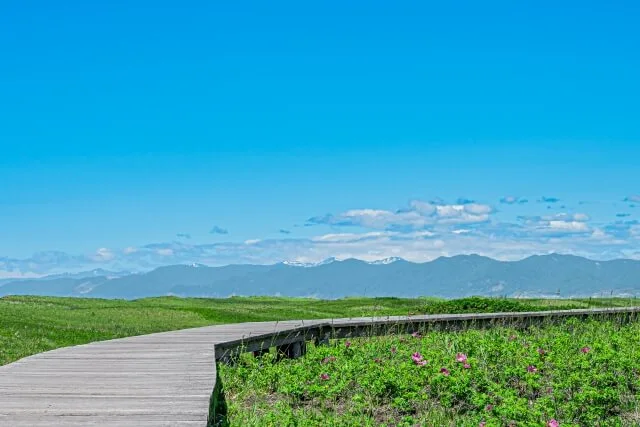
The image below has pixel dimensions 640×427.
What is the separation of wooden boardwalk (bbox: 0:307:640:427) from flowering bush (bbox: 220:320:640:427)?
74 cm

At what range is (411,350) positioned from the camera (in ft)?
44.7

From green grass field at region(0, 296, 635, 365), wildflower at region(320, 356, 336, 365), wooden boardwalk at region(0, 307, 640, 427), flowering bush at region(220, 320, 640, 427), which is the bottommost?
flowering bush at region(220, 320, 640, 427)

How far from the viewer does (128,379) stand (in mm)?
8453

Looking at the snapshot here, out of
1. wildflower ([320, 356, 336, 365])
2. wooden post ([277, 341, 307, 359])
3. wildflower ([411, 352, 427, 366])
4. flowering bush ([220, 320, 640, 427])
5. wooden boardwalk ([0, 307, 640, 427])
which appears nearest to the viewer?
wooden boardwalk ([0, 307, 640, 427])

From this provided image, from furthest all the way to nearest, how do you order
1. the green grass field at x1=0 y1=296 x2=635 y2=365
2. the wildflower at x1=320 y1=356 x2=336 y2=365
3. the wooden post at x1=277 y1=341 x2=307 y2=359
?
1. the green grass field at x1=0 y1=296 x2=635 y2=365
2. the wooden post at x1=277 y1=341 x2=307 y2=359
3. the wildflower at x1=320 y1=356 x2=336 y2=365

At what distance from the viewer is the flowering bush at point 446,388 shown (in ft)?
29.8

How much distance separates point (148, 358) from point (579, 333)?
11942 millimetres

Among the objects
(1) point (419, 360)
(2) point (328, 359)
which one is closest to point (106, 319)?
(2) point (328, 359)

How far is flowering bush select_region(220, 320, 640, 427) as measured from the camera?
9.08 m

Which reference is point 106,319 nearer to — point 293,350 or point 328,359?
point 293,350

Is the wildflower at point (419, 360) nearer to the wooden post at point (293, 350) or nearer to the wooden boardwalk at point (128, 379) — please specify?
the wooden boardwalk at point (128, 379)

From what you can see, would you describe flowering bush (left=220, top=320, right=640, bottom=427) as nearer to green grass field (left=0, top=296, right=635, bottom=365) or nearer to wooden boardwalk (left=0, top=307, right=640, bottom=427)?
wooden boardwalk (left=0, top=307, right=640, bottom=427)

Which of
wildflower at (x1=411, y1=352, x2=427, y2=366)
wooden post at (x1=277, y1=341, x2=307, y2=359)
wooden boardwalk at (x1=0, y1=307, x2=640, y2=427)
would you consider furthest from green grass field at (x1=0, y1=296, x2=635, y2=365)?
wildflower at (x1=411, y1=352, x2=427, y2=366)

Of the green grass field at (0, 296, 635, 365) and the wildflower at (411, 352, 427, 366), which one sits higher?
the green grass field at (0, 296, 635, 365)
